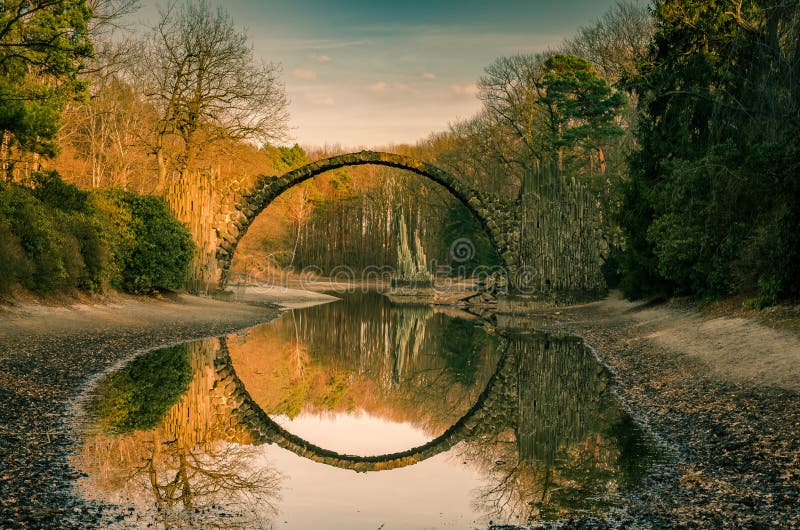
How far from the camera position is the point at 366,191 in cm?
5925

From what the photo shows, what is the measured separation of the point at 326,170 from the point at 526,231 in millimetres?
8440

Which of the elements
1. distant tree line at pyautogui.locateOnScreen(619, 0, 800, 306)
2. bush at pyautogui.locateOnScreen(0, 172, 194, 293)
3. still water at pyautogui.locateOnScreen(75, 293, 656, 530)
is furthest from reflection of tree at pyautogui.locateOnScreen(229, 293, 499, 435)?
distant tree line at pyautogui.locateOnScreen(619, 0, 800, 306)

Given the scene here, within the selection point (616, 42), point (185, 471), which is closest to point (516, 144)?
point (616, 42)

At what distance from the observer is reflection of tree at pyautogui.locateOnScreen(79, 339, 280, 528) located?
19.2 ft

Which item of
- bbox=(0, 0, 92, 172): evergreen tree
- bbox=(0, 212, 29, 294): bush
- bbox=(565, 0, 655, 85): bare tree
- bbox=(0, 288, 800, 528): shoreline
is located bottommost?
bbox=(0, 288, 800, 528): shoreline

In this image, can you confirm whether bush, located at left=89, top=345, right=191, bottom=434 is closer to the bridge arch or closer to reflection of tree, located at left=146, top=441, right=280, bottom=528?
reflection of tree, located at left=146, top=441, right=280, bottom=528

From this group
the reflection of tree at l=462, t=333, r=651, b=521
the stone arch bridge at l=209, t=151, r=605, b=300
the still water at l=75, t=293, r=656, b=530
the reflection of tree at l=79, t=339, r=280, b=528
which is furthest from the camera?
the stone arch bridge at l=209, t=151, r=605, b=300

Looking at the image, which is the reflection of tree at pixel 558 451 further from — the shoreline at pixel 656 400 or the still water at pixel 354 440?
the shoreline at pixel 656 400

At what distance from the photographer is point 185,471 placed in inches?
274

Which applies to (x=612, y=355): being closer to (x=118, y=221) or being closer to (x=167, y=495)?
(x=167, y=495)

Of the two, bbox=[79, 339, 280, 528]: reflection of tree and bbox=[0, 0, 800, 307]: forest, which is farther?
bbox=[0, 0, 800, 307]: forest

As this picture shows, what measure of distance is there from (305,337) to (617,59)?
25.2 metres

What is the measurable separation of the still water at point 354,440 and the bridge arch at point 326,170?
12031 mm

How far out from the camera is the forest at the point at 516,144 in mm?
15398
